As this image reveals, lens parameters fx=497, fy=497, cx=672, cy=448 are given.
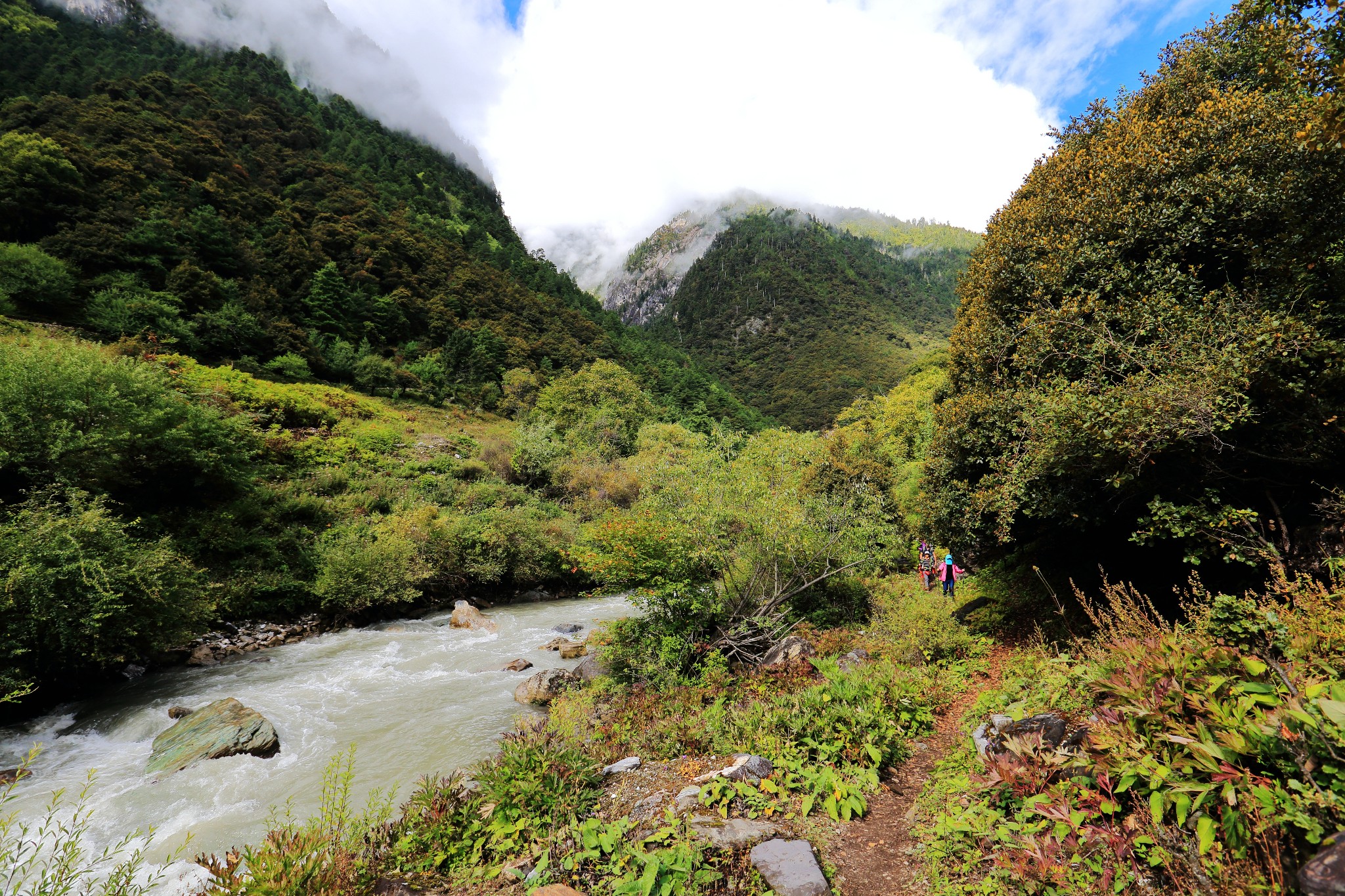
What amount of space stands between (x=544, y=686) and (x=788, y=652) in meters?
5.69

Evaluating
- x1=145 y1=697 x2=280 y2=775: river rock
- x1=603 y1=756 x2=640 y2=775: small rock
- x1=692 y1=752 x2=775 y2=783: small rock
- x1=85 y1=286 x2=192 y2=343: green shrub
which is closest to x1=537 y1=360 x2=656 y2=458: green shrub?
x1=85 y1=286 x2=192 y2=343: green shrub

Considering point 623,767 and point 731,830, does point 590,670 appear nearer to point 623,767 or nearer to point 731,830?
point 623,767

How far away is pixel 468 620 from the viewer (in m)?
17.8

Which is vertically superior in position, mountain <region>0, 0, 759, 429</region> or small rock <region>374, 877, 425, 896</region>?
mountain <region>0, 0, 759, 429</region>

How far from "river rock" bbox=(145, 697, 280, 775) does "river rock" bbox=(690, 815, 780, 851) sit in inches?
328

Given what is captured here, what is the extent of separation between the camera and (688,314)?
154 meters

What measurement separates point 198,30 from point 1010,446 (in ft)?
401

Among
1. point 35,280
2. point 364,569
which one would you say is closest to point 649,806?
point 364,569

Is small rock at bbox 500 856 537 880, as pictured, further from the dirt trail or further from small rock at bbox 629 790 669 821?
the dirt trail

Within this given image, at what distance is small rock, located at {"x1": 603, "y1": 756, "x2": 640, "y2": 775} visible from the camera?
655 cm

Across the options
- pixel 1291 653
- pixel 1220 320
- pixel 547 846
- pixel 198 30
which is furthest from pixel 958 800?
pixel 198 30

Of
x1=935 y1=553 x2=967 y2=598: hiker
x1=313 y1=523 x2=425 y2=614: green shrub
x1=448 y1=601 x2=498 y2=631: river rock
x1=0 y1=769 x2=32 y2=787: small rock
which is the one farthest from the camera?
x1=448 y1=601 x2=498 y2=631: river rock

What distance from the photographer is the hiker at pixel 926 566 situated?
1563cm

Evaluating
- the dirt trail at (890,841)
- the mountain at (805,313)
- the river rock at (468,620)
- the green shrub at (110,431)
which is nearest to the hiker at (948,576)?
the dirt trail at (890,841)
